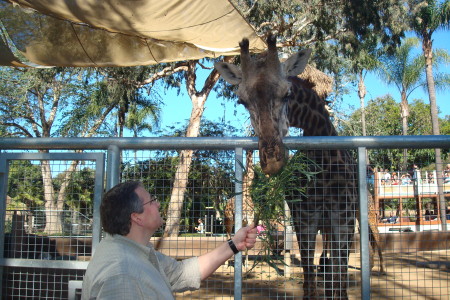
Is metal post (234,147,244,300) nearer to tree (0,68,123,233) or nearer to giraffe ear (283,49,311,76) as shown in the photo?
giraffe ear (283,49,311,76)

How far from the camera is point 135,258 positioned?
207 centimetres

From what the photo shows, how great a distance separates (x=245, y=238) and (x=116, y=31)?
4.33m

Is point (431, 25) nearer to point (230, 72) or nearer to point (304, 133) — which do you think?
point (304, 133)

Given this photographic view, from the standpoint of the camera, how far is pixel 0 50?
5.78 m

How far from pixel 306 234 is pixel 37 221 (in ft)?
8.76

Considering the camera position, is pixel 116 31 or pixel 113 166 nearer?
pixel 113 166

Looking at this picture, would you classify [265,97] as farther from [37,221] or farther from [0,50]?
[0,50]

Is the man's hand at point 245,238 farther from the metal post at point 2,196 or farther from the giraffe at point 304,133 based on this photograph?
the metal post at point 2,196

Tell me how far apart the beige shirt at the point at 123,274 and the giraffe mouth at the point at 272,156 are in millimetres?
Result: 1030

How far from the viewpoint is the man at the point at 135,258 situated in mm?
1916

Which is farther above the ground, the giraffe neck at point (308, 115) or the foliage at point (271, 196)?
the giraffe neck at point (308, 115)

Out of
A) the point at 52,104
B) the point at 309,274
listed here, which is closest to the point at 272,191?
the point at 309,274

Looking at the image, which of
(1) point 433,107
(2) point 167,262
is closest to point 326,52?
(1) point 433,107

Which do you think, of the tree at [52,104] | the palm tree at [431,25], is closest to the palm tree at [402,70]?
the palm tree at [431,25]
